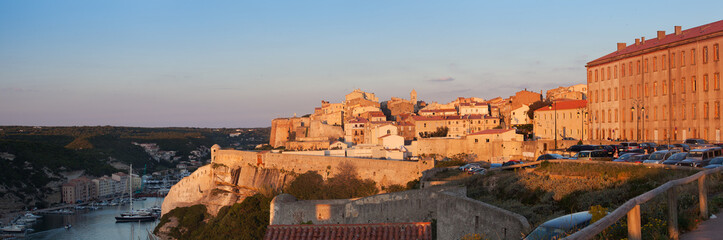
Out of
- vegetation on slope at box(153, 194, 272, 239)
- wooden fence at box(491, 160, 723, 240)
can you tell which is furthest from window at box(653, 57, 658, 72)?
wooden fence at box(491, 160, 723, 240)

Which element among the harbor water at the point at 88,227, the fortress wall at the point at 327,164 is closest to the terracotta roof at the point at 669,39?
the fortress wall at the point at 327,164

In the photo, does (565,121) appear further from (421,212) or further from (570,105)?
(421,212)

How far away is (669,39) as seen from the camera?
37.2 meters

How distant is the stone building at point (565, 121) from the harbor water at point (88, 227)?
3857 cm

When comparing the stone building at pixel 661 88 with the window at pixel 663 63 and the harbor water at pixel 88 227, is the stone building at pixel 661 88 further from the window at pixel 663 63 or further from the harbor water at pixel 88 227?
the harbor water at pixel 88 227

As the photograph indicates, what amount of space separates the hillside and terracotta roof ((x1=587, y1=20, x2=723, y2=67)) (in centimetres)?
7709

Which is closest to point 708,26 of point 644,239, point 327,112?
point 644,239

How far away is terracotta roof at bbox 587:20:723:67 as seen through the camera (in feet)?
110

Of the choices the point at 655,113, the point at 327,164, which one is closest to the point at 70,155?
the point at 327,164

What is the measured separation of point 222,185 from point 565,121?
30.2m

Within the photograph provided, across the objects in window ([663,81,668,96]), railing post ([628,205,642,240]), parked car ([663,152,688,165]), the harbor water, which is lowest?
the harbor water

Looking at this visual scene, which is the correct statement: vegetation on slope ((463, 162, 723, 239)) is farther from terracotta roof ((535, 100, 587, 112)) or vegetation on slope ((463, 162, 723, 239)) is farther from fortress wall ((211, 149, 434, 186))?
terracotta roof ((535, 100, 587, 112))

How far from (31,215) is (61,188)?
20.6 m

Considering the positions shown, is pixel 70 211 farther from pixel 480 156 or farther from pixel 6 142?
pixel 480 156
